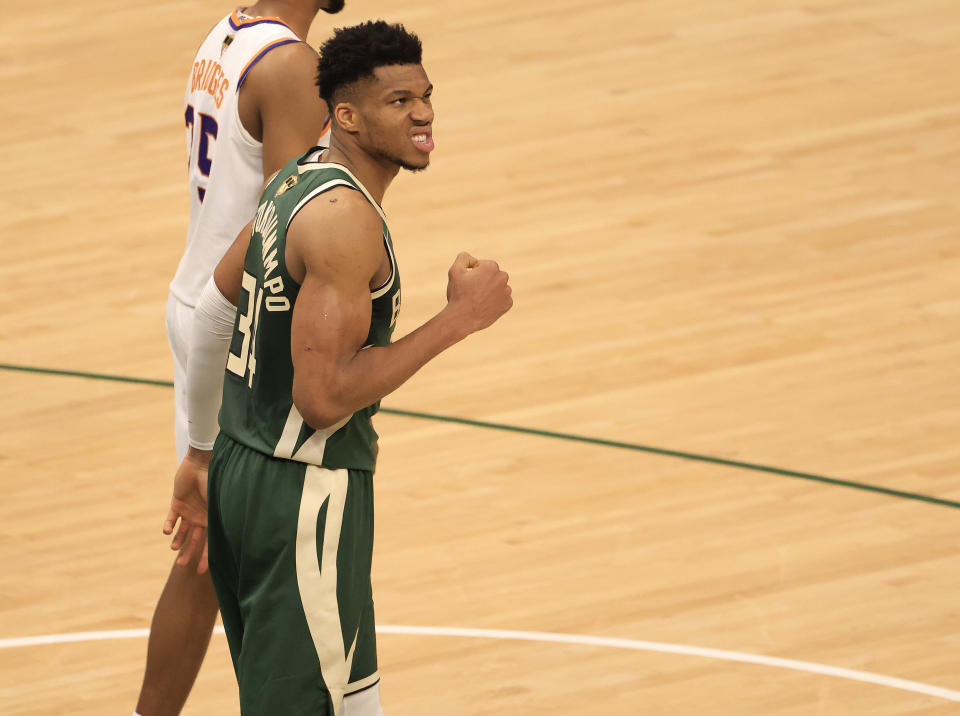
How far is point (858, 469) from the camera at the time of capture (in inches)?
208

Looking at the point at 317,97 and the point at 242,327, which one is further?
the point at 317,97

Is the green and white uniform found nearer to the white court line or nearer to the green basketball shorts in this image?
the green basketball shorts

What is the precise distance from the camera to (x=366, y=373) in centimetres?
294

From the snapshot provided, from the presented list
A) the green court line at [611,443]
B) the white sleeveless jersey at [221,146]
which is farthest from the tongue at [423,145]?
the green court line at [611,443]

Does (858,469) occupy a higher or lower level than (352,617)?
lower

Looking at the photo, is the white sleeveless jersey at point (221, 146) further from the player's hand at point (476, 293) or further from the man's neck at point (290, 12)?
the player's hand at point (476, 293)

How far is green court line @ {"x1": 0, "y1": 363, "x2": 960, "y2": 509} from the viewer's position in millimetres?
5171


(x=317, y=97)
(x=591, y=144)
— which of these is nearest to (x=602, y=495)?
(x=317, y=97)

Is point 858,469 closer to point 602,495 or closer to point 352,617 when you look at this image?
point 602,495

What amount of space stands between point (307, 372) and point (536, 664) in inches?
65.8

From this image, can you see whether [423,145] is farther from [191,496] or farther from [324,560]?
[191,496]

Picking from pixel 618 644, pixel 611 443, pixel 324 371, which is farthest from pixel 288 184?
pixel 611 443

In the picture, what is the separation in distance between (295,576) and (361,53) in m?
0.91

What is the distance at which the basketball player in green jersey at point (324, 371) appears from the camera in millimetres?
2934
